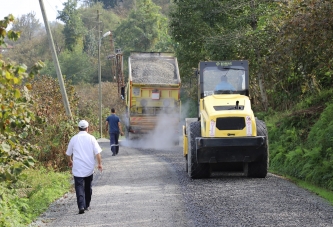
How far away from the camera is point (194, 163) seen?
54.8ft

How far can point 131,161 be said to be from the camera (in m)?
23.4

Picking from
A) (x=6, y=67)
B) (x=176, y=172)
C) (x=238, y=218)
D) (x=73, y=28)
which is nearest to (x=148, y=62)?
(x=176, y=172)

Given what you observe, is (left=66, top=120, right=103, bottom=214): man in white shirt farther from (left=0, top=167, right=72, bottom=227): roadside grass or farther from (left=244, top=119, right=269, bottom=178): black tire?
(left=244, top=119, right=269, bottom=178): black tire

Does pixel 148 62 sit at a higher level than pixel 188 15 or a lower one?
lower

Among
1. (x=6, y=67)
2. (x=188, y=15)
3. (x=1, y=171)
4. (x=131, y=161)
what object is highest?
(x=188, y=15)

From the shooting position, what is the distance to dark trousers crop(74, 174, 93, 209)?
1234 centimetres

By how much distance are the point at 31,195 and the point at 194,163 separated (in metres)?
4.08

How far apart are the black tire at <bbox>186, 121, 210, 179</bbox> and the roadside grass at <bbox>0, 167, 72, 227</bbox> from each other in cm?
310

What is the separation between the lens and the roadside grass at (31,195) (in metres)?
11.4

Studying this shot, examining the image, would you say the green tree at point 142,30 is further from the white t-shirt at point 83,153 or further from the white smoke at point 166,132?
the white t-shirt at point 83,153

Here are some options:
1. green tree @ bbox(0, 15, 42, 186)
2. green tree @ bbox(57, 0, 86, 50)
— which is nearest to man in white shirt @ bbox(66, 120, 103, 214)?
green tree @ bbox(0, 15, 42, 186)

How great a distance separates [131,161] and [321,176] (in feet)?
29.7

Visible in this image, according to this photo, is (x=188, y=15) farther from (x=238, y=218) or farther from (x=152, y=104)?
(x=238, y=218)

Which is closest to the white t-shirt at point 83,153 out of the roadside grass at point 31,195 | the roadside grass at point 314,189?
the roadside grass at point 31,195
